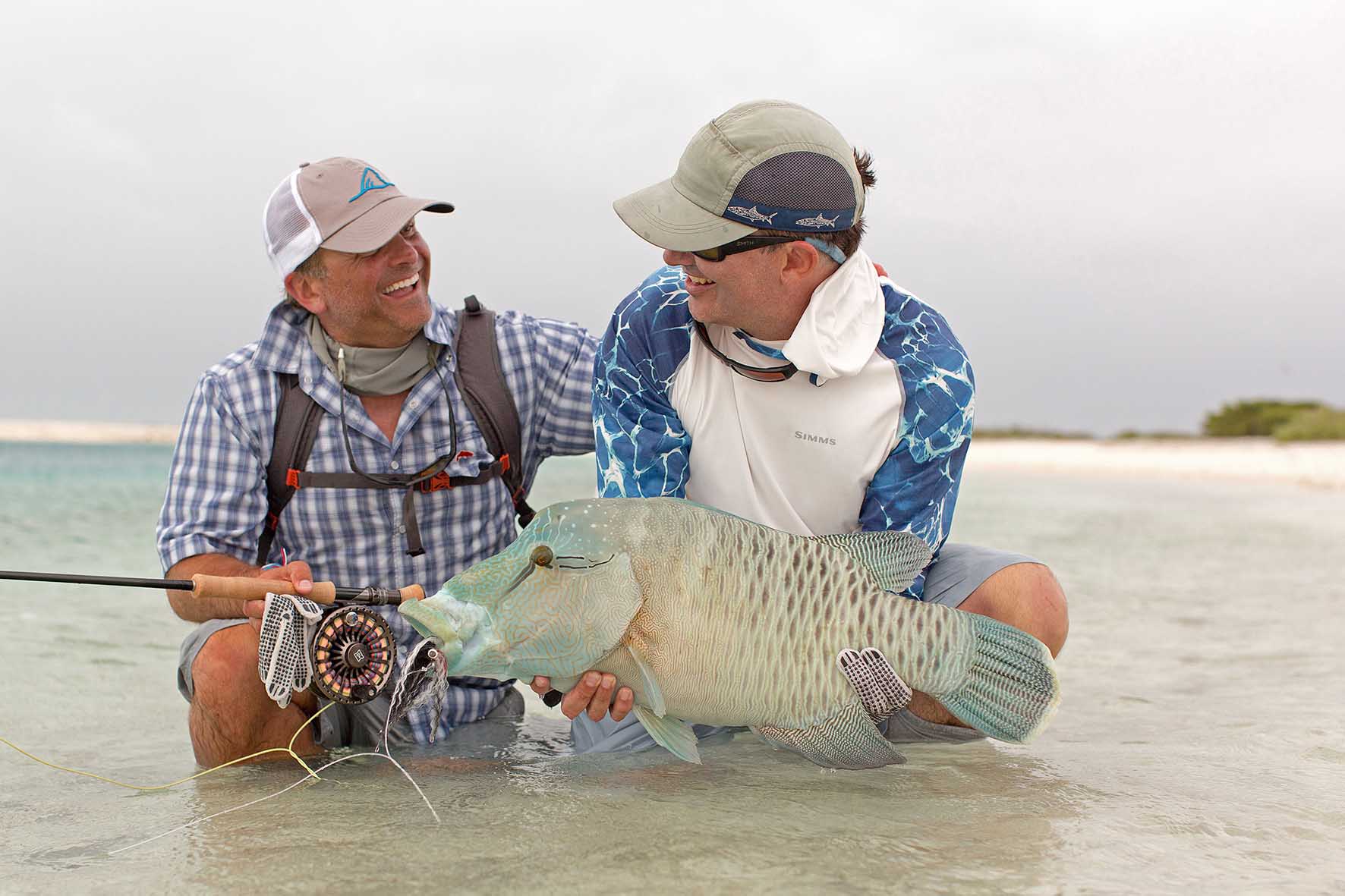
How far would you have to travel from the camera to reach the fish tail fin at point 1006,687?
2848 millimetres

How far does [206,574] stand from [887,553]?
2.03m

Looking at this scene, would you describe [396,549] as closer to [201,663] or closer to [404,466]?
[404,466]

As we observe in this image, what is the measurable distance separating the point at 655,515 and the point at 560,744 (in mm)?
1359

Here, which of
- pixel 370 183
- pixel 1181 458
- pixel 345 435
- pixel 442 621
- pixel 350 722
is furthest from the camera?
pixel 1181 458

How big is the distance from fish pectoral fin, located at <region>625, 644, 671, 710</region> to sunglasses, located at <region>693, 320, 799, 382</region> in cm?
107

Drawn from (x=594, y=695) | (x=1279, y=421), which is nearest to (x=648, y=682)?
(x=594, y=695)

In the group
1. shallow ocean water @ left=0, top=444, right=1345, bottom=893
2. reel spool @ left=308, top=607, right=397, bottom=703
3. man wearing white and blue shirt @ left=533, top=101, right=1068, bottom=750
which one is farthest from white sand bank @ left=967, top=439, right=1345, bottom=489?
reel spool @ left=308, top=607, right=397, bottom=703

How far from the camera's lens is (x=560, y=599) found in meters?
2.69

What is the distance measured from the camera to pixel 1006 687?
2857mm

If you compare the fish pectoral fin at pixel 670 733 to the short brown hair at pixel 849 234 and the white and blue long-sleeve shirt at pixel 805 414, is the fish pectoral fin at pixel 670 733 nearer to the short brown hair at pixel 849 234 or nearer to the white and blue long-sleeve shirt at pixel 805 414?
the white and blue long-sleeve shirt at pixel 805 414

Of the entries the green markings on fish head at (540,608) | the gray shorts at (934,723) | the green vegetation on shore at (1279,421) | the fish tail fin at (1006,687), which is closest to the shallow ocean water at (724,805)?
the gray shorts at (934,723)

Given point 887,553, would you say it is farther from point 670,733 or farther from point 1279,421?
point 1279,421

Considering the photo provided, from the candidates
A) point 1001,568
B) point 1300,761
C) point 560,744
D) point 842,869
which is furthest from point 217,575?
point 1300,761

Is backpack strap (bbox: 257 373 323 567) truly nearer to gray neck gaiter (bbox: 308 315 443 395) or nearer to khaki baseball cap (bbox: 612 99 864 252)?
gray neck gaiter (bbox: 308 315 443 395)
